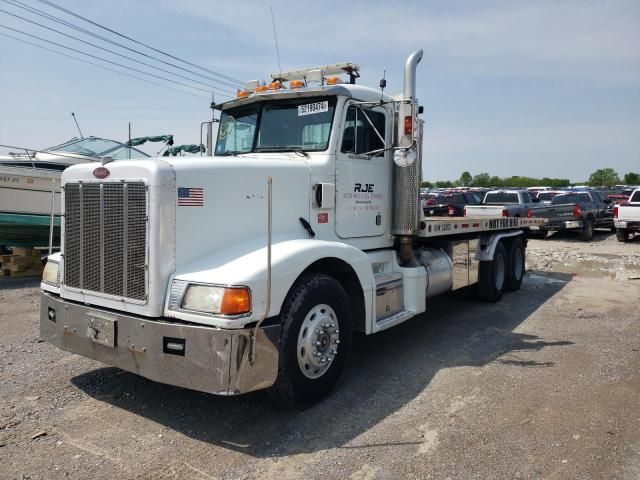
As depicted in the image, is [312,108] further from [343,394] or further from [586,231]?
[586,231]

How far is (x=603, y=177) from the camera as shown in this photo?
9788 cm

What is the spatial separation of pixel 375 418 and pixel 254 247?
163 cm

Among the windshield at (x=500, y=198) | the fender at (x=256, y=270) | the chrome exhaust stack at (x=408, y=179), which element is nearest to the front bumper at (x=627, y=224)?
the windshield at (x=500, y=198)

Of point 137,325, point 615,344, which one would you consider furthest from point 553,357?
point 137,325

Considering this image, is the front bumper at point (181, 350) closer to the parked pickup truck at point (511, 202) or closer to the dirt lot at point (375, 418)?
the dirt lot at point (375, 418)

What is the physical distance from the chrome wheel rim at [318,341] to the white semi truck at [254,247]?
12 mm

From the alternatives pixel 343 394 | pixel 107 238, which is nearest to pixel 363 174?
pixel 343 394

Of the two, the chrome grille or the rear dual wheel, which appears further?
the rear dual wheel

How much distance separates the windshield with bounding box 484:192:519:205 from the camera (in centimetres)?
1861

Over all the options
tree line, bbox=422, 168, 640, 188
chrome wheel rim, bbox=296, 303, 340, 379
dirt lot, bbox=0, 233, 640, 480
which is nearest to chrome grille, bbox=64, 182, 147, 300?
dirt lot, bbox=0, 233, 640, 480

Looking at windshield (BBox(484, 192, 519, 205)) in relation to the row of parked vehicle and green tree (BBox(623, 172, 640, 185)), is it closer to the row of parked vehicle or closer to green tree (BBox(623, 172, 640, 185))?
the row of parked vehicle

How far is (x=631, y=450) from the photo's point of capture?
11.4 ft

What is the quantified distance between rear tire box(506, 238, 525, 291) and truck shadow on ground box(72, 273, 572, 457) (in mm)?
2438

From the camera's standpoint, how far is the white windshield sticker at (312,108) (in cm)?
506
